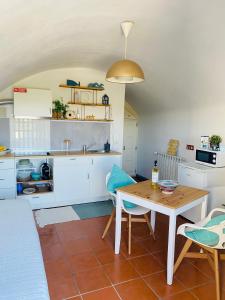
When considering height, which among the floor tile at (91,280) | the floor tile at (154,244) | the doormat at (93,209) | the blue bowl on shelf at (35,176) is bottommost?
the floor tile at (91,280)

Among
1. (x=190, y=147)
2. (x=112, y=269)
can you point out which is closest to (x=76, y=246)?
(x=112, y=269)

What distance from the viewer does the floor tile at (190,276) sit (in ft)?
7.71

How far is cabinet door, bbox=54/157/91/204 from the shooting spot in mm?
4078

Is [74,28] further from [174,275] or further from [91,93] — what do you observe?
[174,275]

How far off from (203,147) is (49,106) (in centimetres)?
267

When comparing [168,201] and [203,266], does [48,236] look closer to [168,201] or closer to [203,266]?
[168,201]

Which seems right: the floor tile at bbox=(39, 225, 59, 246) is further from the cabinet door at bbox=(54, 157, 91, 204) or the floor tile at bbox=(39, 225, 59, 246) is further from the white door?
the white door

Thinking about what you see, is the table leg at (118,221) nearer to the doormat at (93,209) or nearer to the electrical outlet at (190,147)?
the doormat at (93,209)

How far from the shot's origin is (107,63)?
13.4 ft

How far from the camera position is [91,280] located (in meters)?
2.35

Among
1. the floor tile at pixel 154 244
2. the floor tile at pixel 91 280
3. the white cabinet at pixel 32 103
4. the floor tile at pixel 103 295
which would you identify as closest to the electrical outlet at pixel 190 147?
the floor tile at pixel 154 244

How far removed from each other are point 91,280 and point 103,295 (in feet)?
0.78

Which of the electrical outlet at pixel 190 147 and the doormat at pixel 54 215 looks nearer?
the doormat at pixel 54 215

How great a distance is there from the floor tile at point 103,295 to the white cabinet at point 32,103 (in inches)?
114
